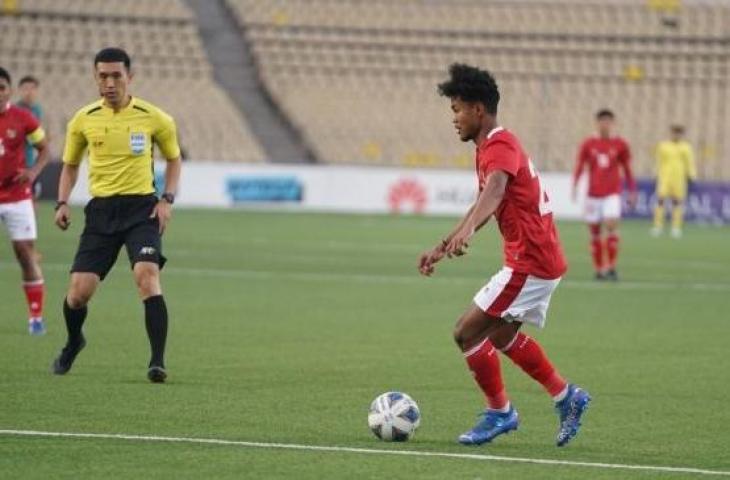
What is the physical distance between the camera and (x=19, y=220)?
1515 cm

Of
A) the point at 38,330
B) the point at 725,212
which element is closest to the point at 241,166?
the point at 725,212

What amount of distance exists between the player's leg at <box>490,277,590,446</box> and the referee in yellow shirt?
10.5 ft

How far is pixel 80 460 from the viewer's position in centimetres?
835

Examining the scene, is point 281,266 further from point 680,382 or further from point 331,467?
point 331,467

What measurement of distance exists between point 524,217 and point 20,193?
7103 mm

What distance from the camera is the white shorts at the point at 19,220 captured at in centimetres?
1516

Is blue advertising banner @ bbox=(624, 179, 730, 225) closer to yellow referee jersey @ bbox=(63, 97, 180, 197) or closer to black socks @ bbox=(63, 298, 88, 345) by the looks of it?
yellow referee jersey @ bbox=(63, 97, 180, 197)

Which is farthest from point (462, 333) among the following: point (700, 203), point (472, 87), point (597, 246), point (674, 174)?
point (700, 203)

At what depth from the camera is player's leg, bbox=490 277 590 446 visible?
30.8 ft

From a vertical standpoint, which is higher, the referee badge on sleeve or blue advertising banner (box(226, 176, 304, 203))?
the referee badge on sleeve

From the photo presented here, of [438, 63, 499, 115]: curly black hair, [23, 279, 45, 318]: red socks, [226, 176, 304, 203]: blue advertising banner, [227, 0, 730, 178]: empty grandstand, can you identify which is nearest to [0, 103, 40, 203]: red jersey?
[23, 279, 45, 318]: red socks

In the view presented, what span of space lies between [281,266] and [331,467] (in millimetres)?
16080

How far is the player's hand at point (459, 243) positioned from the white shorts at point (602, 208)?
15405mm

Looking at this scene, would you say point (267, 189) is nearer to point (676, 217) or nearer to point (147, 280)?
point (676, 217)
